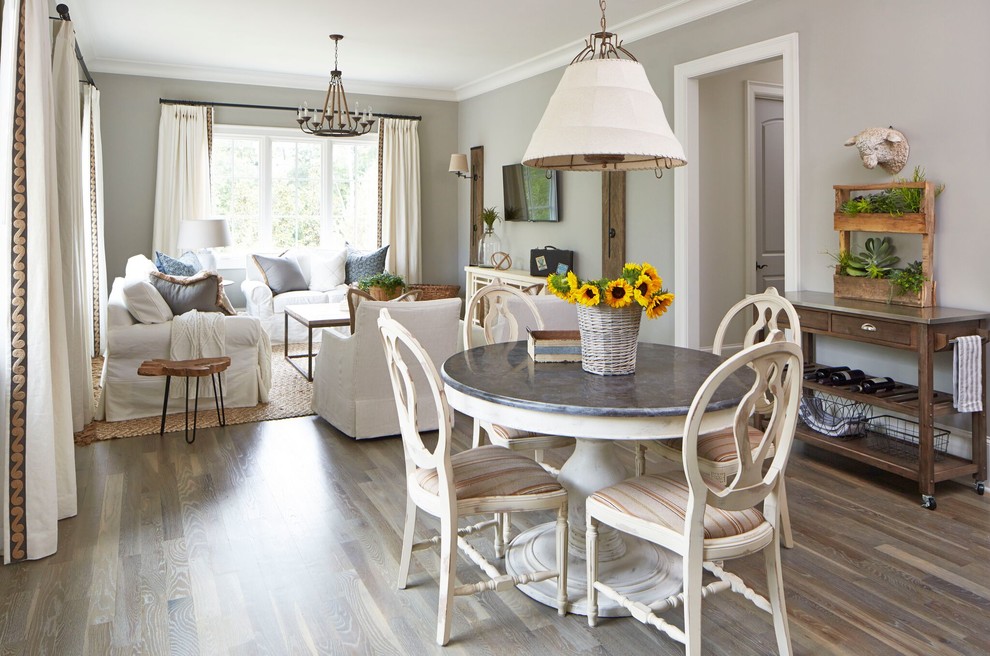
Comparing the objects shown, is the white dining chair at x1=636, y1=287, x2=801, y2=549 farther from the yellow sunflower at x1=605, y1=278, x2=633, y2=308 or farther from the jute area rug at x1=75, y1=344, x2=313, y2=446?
the jute area rug at x1=75, y1=344, x2=313, y2=446

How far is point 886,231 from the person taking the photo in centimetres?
375

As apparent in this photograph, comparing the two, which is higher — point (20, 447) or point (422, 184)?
point (422, 184)

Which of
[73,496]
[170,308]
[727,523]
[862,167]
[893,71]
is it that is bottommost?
[73,496]

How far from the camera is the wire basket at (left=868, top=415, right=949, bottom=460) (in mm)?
3629

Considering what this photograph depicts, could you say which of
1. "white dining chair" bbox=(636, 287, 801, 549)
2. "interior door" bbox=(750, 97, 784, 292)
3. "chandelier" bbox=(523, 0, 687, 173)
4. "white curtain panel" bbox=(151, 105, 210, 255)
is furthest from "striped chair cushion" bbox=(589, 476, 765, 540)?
"white curtain panel" bbox=(151, 105, 210, 255)

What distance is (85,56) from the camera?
6871mm

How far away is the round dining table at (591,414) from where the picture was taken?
206 centimetres

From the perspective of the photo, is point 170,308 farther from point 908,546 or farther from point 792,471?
point 908,546

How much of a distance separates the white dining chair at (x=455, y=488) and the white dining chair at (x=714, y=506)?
0.52 ft

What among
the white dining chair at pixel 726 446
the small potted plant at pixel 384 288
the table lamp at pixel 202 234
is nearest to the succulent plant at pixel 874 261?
the white dining chair at pixel 726 446

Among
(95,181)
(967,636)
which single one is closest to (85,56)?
→ (95,181)

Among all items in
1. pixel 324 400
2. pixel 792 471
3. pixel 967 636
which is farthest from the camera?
pixel 324 400

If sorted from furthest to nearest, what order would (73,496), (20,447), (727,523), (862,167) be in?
(862,167), (73,496), (20,447), (727,523)

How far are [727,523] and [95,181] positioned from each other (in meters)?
5.86
